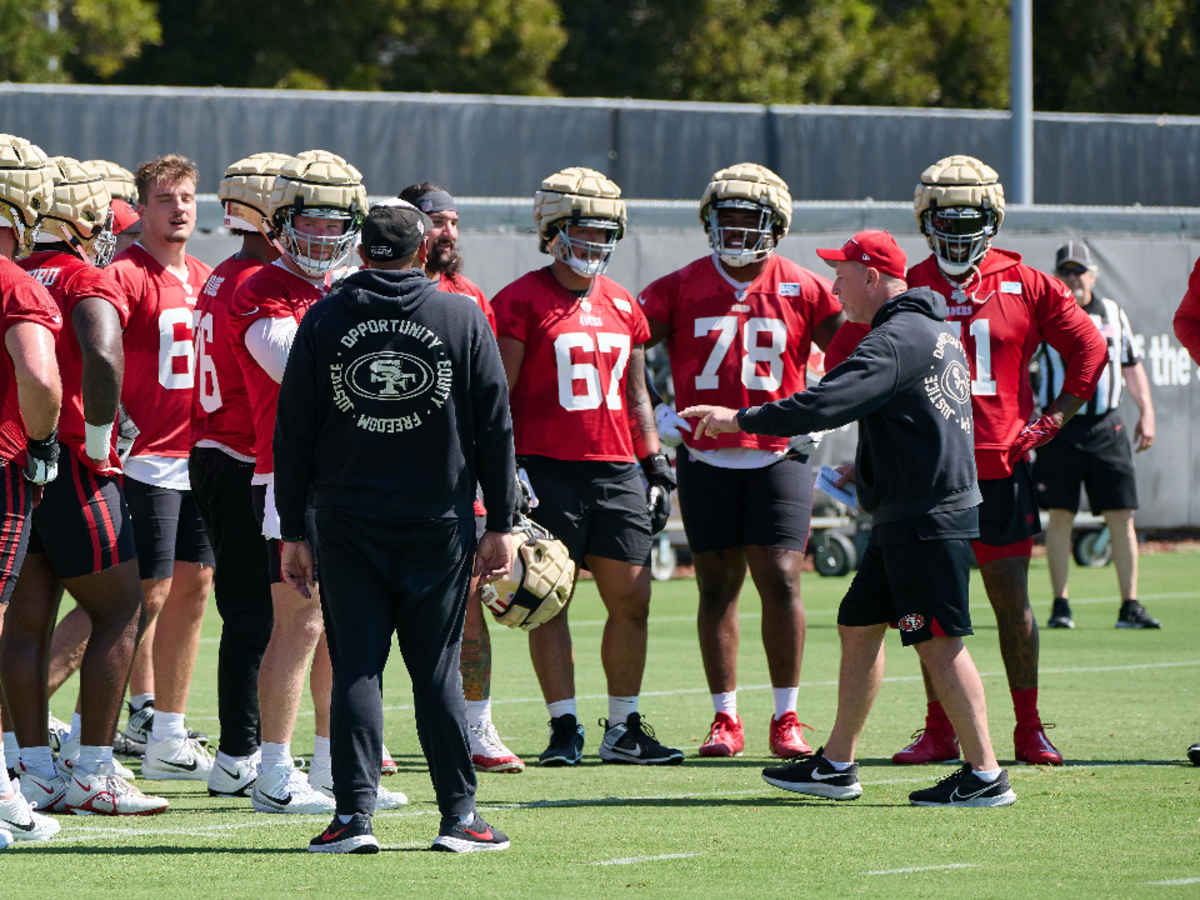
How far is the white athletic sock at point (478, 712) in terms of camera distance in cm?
897

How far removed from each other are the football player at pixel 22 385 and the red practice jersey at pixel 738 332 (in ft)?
10.8

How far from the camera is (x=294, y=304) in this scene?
299 inches

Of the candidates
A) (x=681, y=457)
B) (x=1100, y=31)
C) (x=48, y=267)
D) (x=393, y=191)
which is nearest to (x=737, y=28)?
(x=1100, y=31)

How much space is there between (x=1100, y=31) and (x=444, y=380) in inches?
1042

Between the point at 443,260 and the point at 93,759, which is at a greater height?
the point at 443,260

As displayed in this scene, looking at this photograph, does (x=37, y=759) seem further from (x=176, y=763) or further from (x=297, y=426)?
(x=297, y=426)

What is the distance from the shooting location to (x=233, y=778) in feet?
27.0

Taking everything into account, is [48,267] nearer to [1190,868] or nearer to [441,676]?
[441,676]

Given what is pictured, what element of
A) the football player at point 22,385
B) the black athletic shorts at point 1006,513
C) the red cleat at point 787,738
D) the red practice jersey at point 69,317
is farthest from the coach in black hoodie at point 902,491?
the football player at point 22,385

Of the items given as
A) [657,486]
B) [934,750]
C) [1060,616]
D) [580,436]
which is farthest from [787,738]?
[1060,616]

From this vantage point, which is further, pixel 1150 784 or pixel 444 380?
pixel 1150 784

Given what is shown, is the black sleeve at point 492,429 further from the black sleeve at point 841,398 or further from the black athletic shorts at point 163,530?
the black athletic shorts at point 163,530

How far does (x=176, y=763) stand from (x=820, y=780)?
2.54m

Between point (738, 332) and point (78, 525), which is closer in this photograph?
point (78, 525)
